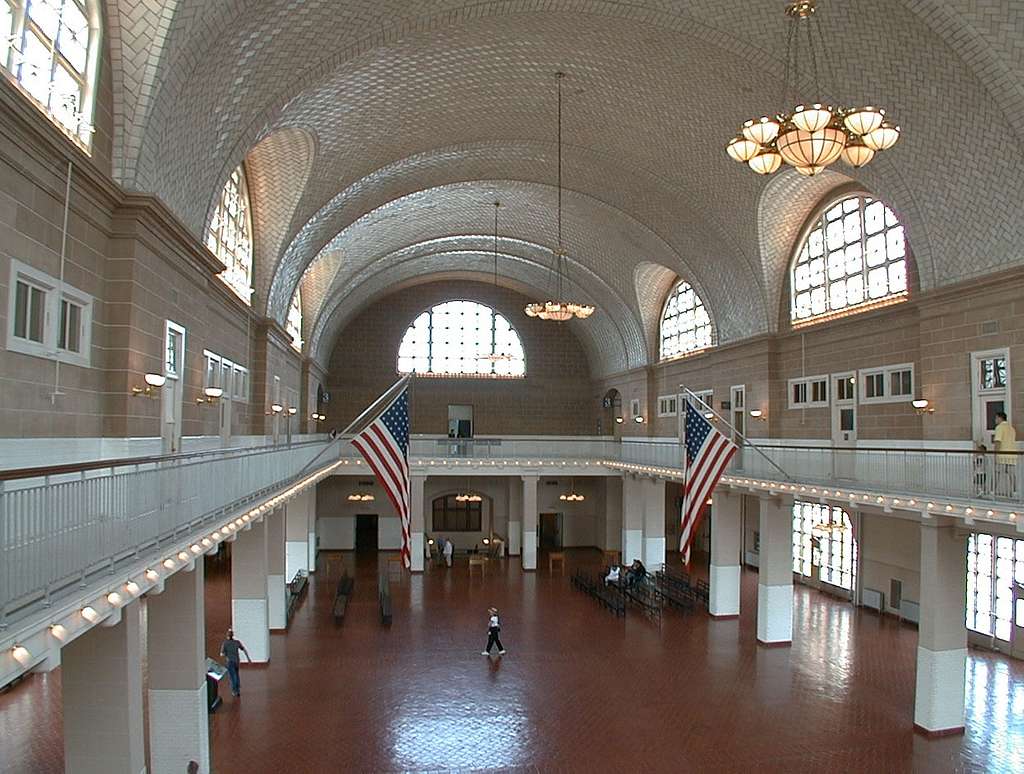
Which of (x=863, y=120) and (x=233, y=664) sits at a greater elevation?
(x=863, y=120)

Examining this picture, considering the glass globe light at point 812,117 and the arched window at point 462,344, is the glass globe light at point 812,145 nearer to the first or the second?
the glass globe light at point 812,117

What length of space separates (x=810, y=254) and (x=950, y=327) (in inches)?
261

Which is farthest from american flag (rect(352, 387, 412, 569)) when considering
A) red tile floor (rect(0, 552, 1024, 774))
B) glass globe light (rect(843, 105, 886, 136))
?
glass globe light (rect(843, 105, 886, 136))

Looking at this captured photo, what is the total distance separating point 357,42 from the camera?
14.5 m

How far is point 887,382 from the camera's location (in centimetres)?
1917

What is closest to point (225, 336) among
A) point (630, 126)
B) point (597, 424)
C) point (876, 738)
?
point (630, 126)

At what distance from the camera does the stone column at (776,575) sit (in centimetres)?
1923

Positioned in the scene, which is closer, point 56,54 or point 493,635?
point 56,54

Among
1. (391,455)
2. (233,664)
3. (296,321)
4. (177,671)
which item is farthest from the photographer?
(296,321)

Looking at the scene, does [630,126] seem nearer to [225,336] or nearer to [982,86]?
[982,86]

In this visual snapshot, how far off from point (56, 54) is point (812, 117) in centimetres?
876

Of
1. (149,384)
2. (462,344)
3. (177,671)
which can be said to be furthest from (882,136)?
(462,344)

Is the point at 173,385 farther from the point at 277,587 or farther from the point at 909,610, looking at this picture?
the point at 909,610

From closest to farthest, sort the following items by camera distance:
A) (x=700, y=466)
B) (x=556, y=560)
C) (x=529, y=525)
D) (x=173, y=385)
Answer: (x=173, y=385)
(x=700, y=466)
(x=529, y=525)
(x=556, y=560)
